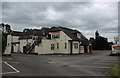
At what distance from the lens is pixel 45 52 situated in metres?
40.6

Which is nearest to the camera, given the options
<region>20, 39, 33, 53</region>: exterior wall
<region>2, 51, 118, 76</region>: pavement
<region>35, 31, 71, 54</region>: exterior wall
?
<region>2, 51, 118, 76</region>: pavement

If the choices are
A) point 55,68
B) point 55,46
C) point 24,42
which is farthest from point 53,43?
point 55,68

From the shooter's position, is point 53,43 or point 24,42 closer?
point 53,43

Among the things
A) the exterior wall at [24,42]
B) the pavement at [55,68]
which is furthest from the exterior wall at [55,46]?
the pavement at [55,68]

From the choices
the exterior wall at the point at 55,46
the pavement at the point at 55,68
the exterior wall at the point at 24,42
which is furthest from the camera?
the exterior wall at the point at 24,42

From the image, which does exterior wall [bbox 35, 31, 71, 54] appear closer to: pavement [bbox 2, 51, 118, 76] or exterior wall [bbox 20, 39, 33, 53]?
exterior wall [bbox 20, 39, 33, 53]

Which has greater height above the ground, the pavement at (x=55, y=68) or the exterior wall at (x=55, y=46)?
the exterior wall at (x=55, y=46)

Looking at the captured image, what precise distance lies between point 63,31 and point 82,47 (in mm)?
6752

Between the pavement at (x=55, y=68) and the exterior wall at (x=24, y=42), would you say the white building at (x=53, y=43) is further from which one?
the pavement at (x=55, y=68)

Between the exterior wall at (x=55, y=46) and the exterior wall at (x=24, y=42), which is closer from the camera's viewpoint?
the exterior wall at (x=55, y=46)

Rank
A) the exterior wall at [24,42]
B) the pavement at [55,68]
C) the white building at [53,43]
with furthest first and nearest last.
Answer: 1. the exterior wall at [24,42]
2. the white building at [53,43]
3. the pavement at [55,68]

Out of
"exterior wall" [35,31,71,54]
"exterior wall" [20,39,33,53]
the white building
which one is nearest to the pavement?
"exterior wall" [35,31,71,54]

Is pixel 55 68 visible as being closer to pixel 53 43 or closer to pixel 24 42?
pixel 53 43

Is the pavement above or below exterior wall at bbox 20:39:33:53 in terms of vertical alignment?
below
